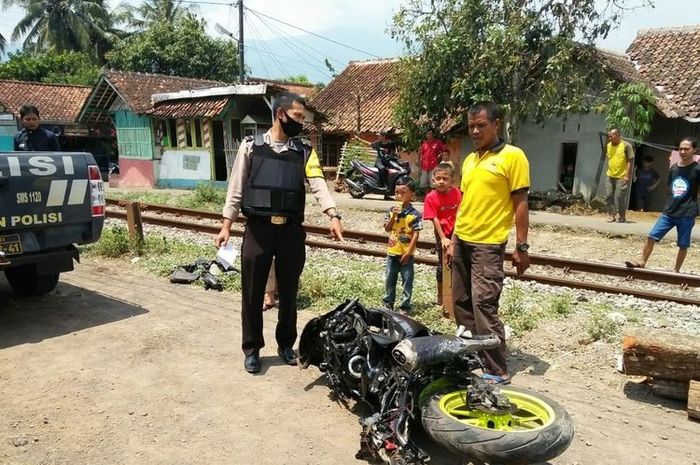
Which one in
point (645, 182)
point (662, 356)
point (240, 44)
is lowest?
point (662, 356)

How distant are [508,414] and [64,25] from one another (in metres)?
42.0

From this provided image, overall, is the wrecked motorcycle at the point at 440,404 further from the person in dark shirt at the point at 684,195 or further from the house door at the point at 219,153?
the house door at the point at 219,153

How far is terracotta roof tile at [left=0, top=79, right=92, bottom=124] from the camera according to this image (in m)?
26.8

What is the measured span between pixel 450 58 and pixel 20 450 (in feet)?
44.4

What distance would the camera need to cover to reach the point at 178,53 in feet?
106

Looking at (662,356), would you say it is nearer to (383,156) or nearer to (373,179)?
(373,179)

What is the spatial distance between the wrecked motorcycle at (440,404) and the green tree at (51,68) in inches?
1369

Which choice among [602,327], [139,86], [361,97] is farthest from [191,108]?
[602,327]

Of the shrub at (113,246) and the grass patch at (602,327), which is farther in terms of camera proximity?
the shrub at (113,246)

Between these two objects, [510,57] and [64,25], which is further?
[64,25]

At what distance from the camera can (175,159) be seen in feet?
70.5

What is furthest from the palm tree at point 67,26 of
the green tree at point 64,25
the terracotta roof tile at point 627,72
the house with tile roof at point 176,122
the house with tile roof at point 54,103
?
the terracotta roof tile at point 627,72

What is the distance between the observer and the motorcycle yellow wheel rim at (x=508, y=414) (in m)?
2.80

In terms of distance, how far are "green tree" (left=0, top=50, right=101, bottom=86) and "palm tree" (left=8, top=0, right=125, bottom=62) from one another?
9.55ft
